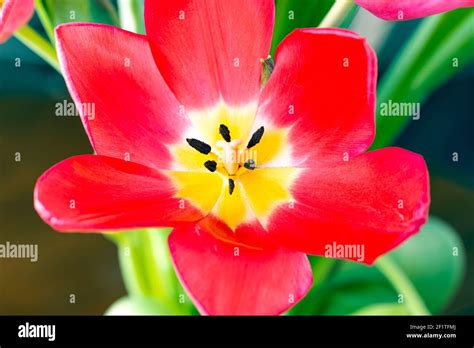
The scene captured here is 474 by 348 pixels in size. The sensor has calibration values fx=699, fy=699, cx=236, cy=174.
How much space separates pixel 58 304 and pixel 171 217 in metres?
0.25

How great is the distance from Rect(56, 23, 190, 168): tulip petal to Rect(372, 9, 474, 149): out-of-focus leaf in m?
0.19

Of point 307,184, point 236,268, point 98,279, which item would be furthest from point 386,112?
point 98,279

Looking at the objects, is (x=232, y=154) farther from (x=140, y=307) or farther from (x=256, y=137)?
(x=140, y=307)

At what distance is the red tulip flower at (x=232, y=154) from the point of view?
503mm

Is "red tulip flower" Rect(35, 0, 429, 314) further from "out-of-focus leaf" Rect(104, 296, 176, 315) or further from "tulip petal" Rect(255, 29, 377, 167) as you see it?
"out-of-focus leaf" Rect(104, 296, 176, 315)

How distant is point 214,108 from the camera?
586 millimetres

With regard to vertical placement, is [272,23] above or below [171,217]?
above

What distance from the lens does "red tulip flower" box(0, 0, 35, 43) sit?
1.71 ft

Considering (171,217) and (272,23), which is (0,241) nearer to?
(171,217)

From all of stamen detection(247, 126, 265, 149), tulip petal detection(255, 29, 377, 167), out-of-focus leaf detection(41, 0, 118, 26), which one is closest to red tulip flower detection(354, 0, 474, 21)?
tulip petal detection(255, 29, 377, 167)

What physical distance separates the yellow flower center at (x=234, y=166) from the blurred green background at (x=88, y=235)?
0.13m

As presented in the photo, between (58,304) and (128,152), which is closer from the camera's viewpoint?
(128,152)

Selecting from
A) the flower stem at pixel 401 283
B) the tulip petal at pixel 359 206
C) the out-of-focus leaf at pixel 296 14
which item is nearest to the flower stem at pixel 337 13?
the out-of-focus leaf at pixel 296 14
